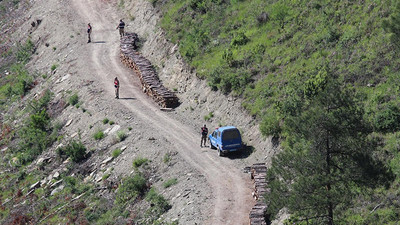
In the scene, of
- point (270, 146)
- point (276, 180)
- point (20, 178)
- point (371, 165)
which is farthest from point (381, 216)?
point (20, 178)

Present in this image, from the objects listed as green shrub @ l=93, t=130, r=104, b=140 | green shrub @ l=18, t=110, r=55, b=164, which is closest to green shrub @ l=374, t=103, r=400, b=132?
green shrub @ l=93, t=130, r=104, b=140

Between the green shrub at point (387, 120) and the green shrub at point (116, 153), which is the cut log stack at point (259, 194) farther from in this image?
the green shrub at point (116, 153)

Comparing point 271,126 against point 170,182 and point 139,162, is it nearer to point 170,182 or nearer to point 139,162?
point 170,182

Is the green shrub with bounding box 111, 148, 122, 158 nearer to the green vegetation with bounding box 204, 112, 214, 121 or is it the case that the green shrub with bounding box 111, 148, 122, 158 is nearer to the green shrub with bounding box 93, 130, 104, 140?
the green shrub with bounding box 93, 130, 104, 140

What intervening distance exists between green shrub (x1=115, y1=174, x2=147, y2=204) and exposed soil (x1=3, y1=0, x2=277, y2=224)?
83cm

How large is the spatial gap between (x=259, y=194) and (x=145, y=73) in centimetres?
2294

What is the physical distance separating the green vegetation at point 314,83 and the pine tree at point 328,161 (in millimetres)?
35

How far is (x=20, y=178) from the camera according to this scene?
3997cm

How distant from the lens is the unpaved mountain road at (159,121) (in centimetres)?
2622

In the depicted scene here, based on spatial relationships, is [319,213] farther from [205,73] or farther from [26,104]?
[26,104]

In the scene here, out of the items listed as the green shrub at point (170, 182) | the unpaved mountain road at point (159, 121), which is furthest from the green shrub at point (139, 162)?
the green shrub at point (170, 182)

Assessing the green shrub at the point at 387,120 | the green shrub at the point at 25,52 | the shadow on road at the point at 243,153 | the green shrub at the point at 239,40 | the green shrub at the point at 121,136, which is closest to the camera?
the green shrub at the point at 387,120

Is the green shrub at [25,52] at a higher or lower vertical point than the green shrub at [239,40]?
higher

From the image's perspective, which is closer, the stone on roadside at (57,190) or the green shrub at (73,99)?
the stone on roadside at (57,190)
